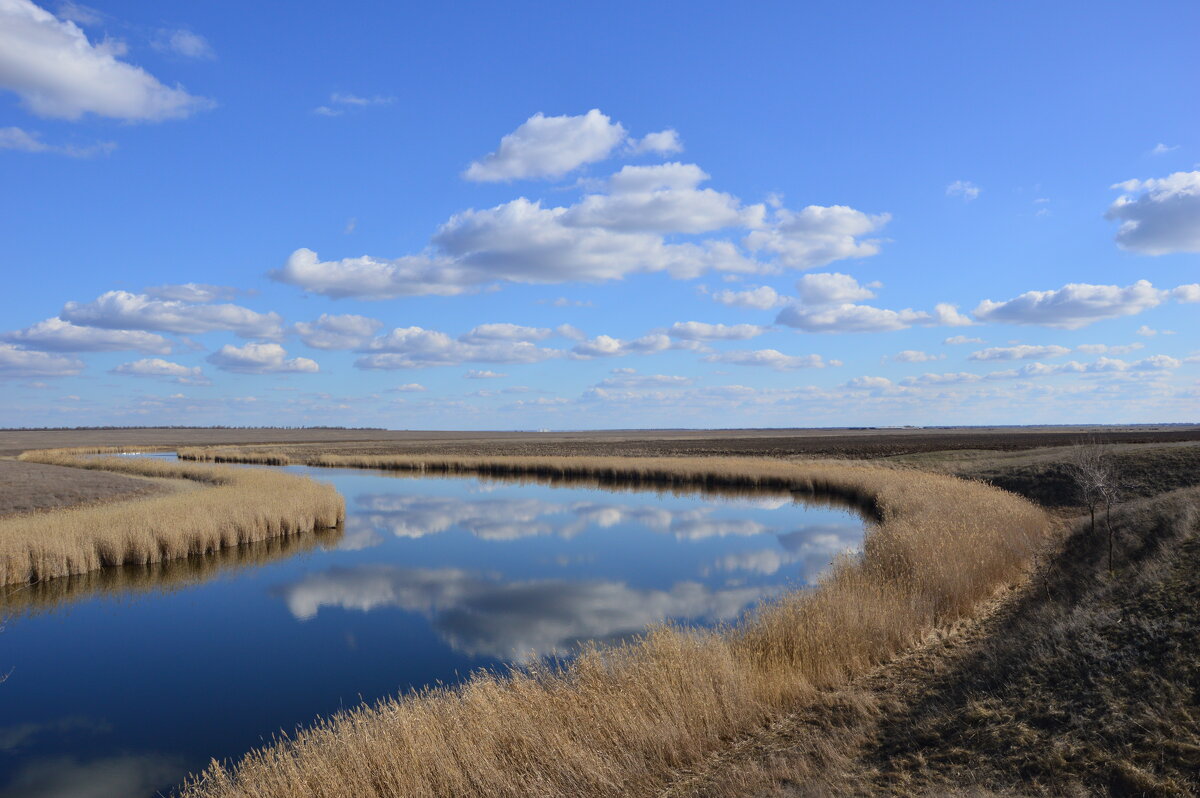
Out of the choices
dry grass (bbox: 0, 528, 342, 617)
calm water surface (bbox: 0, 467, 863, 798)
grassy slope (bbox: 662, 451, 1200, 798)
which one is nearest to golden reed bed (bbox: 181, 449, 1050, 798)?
grassy slope (bbox: 662, 451, 1200, 798)

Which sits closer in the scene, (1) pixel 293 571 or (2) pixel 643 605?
(2) pixel 643 605

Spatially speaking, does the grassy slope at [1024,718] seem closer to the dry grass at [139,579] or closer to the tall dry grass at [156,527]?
the dry grass at [139,579]

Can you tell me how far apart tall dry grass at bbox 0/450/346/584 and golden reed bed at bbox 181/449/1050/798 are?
12602 millimetres

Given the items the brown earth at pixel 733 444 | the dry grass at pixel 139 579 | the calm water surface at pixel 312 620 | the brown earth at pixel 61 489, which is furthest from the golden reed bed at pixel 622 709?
the brown earth at pixel 733 444

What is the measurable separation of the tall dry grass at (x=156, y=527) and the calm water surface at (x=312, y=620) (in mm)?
726

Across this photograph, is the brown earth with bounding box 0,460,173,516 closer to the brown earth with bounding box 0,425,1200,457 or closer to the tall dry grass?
the tall dry grass

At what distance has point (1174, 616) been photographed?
7895mm

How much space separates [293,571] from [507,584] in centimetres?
625

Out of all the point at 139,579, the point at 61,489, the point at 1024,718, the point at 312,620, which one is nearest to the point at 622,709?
the point at 1024,718

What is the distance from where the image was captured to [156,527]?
1972cm

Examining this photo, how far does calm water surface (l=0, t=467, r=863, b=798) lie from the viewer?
362 inches

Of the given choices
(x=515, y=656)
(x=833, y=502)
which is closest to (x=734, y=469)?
(x=833, y=502)

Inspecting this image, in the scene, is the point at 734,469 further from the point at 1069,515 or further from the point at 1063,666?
the point at 1063,666

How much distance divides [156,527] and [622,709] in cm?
1803
